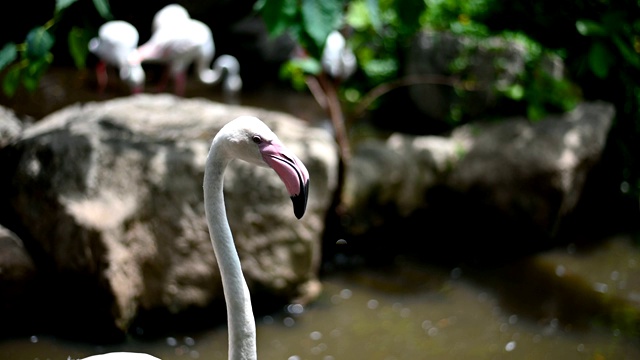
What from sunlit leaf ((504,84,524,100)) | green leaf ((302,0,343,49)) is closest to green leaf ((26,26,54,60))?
green leaf ((302,0,343,49))

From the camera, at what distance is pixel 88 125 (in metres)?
3.77

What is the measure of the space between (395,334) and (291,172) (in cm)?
190

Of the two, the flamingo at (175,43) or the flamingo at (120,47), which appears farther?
the flamingo at (120,47)

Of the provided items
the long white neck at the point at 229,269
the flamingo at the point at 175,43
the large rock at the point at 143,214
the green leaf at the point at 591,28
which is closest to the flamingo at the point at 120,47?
the flamingo at the point at 175,43

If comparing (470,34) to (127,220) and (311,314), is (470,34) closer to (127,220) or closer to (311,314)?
(311,314)

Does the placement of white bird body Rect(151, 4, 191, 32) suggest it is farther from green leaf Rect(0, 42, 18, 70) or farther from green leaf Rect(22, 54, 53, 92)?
green leaf Rect(0, 42, 18, 70)

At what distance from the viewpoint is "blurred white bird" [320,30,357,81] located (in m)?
5.42

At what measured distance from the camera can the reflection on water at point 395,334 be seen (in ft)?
11.4

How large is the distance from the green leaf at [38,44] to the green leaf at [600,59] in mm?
2604

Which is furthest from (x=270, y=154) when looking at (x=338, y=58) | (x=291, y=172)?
(x=338, y=58)

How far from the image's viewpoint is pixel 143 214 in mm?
3551

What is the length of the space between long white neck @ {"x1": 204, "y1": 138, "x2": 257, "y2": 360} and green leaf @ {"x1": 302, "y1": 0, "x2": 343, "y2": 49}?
0.76m

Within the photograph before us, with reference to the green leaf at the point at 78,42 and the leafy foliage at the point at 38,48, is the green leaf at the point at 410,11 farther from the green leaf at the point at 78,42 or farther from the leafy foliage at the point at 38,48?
the green leaf at the point at 78,42

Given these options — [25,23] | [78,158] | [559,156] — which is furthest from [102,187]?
[25,23]
